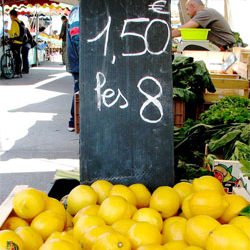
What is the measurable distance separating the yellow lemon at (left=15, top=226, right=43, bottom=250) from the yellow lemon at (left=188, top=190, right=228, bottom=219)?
62 centimetres

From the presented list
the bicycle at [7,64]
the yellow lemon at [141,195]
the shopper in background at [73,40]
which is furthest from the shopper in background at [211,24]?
the bicycle at [7,64]

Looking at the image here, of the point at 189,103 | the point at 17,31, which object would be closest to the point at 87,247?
the point at 189,103

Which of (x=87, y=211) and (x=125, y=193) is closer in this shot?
(x=87, y=211)

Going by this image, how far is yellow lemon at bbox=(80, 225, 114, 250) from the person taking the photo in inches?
72.2

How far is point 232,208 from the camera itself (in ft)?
6.72

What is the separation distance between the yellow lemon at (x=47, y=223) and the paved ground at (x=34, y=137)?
306 centimetres

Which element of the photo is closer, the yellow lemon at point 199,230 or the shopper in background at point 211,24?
the yellow lemon at point 199,230

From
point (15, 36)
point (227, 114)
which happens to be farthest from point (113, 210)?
point (15, 36)

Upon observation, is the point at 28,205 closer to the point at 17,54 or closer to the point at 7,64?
the point at 7,64

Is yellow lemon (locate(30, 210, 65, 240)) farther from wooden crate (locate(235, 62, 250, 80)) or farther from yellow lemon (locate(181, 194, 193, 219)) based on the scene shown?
wooden crate (locate(235, 62, 250, 80))

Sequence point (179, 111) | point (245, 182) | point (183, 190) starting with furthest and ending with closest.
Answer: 1. point (179, 111)
2. point (245, 182)
3. point (183, 190)

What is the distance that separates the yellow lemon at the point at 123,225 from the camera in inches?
75.1

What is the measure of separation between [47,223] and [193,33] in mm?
6153

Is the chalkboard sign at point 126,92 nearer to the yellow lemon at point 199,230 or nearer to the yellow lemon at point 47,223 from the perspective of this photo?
the yellow lemon at point 47,223
